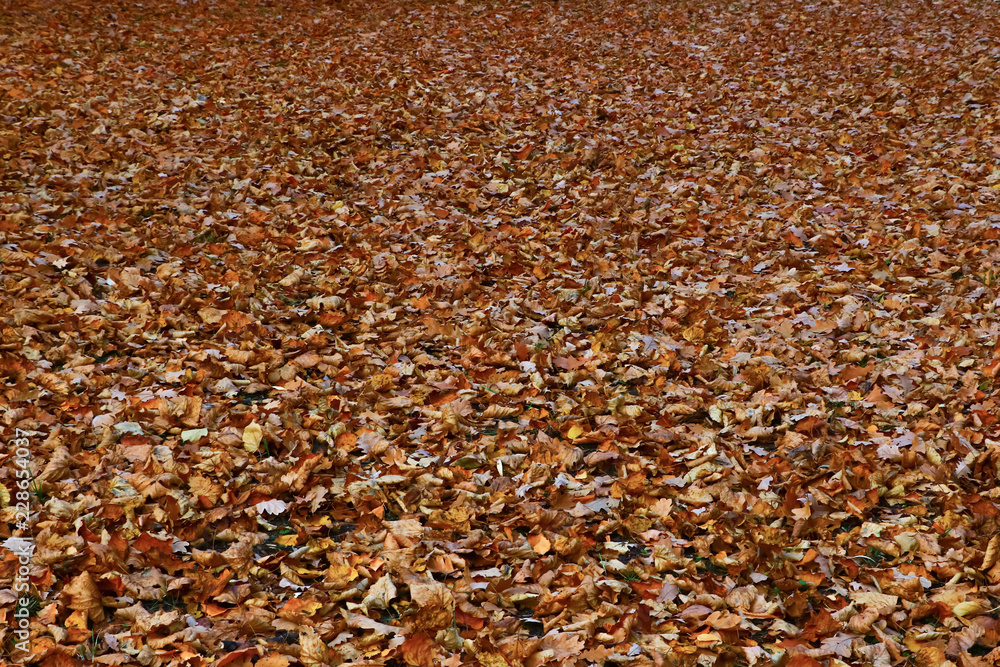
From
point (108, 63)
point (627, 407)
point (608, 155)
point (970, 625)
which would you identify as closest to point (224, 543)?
point (627, 407)

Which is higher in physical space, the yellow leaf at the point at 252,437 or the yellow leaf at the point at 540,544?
the yellow leaf at the point at 540,544

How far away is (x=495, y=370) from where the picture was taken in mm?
4566

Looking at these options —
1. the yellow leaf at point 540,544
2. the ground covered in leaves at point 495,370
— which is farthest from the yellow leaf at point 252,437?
the yellow leaf at point 540,544

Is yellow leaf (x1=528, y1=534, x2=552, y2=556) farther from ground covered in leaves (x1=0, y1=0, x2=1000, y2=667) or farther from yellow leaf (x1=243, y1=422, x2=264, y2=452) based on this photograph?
yellow leaf (x1=243, y1=422, x2=264, y2=452)

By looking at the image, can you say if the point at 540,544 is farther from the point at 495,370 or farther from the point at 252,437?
the point at 252,437

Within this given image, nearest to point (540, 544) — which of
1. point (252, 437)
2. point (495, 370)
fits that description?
point (495, 370)

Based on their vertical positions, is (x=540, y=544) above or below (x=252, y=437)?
above

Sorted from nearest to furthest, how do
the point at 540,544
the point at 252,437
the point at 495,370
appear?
the point at 540,544 → the point at 252,437 → the point at 495,370

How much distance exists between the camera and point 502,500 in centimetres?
358

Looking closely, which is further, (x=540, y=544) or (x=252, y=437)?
(x=252, y=437)

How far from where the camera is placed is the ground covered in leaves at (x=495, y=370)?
9.82ft

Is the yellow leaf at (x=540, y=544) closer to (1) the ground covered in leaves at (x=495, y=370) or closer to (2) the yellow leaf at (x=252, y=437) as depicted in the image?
(1) the ground covered in leaves at (x=495, y=370)

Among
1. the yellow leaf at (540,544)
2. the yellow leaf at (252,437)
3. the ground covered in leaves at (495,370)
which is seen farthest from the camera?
the yellow leaf at (252,437)

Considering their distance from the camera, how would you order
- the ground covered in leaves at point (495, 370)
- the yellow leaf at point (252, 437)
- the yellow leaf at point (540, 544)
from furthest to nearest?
1. the yellow leaf at point (252, 437)
2. the yellow leaf at point (540, 544)
3. the ground covered in leaves at point (495, 370)
